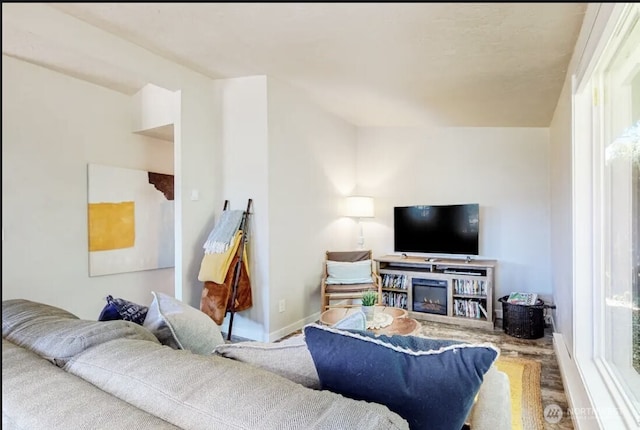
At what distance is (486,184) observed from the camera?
14.2 feet

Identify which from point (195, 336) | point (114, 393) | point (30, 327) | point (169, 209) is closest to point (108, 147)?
point (169, 209)

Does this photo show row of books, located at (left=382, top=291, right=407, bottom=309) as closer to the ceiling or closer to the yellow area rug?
the yellow area rug

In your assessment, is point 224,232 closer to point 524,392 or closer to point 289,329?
point 289,329

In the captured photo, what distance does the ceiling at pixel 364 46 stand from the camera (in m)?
1.98

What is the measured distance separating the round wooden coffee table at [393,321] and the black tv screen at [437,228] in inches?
63.9

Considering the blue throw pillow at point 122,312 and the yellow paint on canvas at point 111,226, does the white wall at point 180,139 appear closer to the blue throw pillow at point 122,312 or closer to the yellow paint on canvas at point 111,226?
the yellow paint on canvas at point 111,226

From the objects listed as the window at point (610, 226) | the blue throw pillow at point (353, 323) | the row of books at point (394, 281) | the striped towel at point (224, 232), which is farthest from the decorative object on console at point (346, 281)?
the blue throw pillow at point (353, 323)

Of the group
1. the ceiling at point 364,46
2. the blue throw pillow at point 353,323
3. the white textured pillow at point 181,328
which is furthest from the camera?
the ceiling at point 364,46

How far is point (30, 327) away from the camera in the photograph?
1226 mm

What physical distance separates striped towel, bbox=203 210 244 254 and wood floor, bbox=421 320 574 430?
2.19 metres

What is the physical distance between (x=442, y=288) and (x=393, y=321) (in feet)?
5.59

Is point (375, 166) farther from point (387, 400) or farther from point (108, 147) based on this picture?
point (387, 400)

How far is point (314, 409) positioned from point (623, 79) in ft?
7.02

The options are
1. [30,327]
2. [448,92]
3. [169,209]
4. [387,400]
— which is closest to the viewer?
[387,400]
